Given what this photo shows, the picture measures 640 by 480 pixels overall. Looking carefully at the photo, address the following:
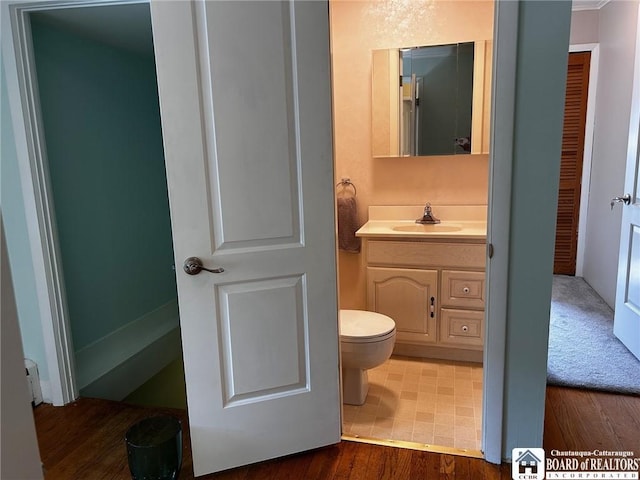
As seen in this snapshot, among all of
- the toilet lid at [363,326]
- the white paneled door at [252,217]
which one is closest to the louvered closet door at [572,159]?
the toilet lid at [363,326]

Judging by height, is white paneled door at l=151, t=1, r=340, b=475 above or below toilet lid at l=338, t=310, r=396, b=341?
above

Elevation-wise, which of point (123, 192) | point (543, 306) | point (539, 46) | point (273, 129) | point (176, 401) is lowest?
point (176, 401)

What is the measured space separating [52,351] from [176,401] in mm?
1009

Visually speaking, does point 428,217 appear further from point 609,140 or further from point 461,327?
point 609,140

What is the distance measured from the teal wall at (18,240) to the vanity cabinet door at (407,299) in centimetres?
184

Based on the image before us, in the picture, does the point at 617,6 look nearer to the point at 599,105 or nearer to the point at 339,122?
the point at 599,105

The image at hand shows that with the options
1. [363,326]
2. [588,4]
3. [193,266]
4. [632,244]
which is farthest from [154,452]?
[588,4]

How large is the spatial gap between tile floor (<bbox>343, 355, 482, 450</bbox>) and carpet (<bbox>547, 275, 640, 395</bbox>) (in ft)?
1.58

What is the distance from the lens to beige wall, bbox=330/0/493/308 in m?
2.76

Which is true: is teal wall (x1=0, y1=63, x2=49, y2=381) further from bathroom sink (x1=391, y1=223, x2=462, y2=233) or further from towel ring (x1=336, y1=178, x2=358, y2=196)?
bathroom sink (x1=391, y1=223, x2=462, y2=233)

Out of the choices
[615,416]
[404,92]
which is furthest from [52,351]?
[615,416]

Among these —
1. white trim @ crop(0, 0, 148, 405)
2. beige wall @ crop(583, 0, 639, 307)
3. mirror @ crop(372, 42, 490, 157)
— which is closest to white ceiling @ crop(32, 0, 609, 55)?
white trim @ crop(0, 0, 148, 405)

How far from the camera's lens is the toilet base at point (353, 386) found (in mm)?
2330

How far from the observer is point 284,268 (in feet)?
5.70
